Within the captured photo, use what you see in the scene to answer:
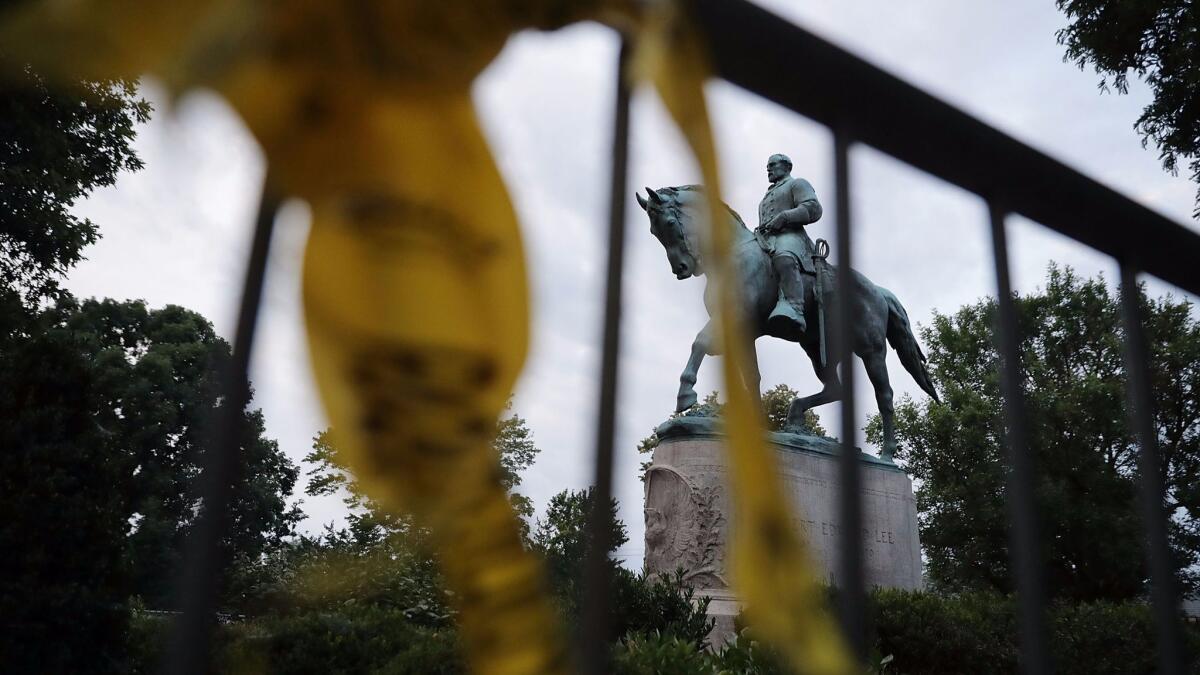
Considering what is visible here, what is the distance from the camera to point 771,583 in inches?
19.3

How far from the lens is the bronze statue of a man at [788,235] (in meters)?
7.23

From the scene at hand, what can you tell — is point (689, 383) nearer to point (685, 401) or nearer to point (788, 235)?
point (685, 401)

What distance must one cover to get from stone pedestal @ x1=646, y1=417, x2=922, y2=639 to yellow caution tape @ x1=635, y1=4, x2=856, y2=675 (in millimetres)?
5864

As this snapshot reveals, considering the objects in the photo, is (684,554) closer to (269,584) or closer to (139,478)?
(139,478)

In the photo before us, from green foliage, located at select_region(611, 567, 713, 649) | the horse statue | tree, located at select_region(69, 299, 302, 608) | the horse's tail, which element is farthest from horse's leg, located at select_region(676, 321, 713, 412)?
tree, located at select_region(69, 299, 302, 608)

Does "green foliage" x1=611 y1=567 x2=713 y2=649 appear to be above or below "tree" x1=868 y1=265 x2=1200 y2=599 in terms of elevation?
below

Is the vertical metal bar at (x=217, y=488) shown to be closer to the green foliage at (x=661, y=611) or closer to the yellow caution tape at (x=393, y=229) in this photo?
the yellow caution tape at (x=393, y=229)

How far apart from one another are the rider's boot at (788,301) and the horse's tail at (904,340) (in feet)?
5.32

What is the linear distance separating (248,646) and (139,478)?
3722mm

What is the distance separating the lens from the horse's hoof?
23.0 feet

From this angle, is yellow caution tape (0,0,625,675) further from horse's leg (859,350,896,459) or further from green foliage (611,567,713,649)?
horse's leg (859,350,896,459)

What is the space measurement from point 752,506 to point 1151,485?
2.03 feet

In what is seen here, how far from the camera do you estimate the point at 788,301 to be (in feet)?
23.7

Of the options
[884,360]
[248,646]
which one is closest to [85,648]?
[248,646]
